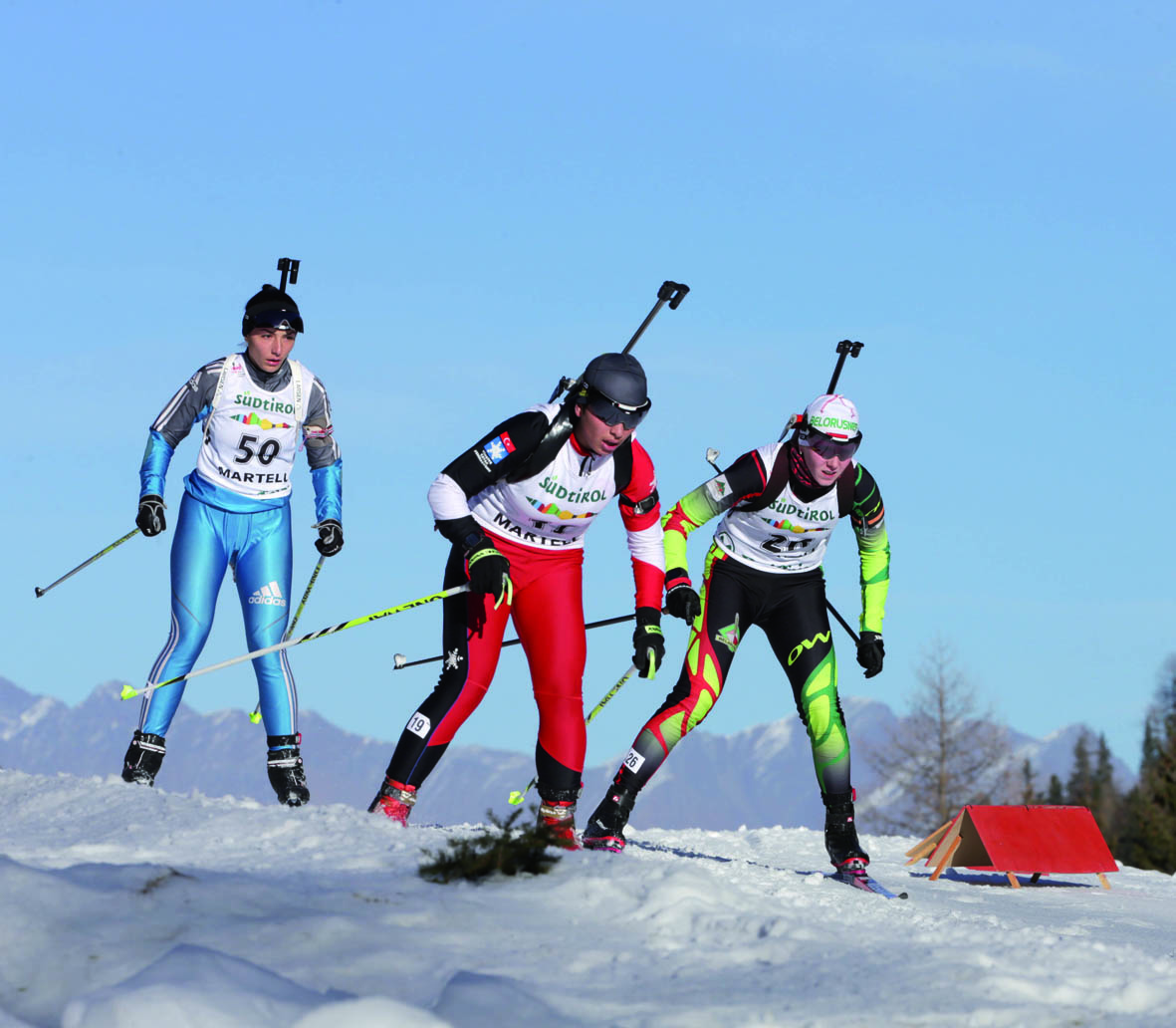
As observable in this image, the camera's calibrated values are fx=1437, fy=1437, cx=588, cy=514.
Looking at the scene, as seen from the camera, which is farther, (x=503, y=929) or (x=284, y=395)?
(x=284, y=395)

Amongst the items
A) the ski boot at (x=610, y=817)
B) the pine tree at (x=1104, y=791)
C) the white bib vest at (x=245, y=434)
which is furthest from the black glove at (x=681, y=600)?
the pine tree at (x=1104, y=791)

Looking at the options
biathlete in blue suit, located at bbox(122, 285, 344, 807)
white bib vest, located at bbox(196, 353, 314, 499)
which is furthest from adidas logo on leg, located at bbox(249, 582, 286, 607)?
white bib vest, located at bbox(196, 353, 314, 499)

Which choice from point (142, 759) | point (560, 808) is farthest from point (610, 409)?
point (142, 759)

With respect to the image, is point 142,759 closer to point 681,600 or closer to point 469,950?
point 681,600

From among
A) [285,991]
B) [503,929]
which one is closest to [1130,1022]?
[503,929]

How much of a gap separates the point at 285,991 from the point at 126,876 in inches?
52.7

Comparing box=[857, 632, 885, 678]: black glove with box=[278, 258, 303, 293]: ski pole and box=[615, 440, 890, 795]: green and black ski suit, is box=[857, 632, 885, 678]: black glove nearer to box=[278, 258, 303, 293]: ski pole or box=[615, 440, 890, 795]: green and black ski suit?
box=[615, 440, 890, 795]: green and black ski suit

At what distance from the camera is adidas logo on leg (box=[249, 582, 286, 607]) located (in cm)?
873

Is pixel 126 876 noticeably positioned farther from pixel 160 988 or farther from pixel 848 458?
pixel 848 458

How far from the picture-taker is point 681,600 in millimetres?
7891

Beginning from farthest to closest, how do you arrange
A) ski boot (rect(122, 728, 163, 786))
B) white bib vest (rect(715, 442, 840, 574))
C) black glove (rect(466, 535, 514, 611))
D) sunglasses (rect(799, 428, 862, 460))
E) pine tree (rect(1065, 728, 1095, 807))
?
pine tree (rect(1065, 728, 1095, 807))
ski boot (rect(122, 728, 163, 786))
white bib vest (rect(715, 442, 840, 574))
sunglasses (rect(799, 428, 862, 460))
black glove (rect(466, 535, 514, 611))

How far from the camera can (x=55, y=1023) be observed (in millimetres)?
3957

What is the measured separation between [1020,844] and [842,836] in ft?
12.1

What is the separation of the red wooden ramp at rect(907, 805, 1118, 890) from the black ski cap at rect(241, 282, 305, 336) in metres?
6.17
